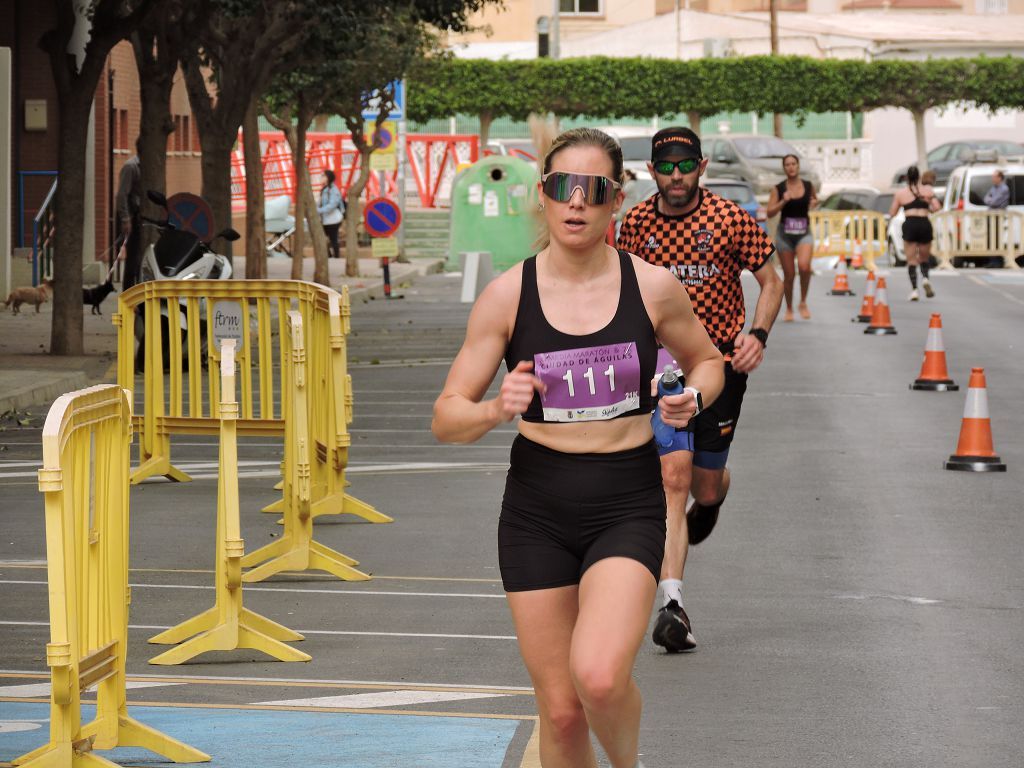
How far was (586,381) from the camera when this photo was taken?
5.41 meters

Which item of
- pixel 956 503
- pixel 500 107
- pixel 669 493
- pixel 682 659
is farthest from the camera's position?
pixel 500 107

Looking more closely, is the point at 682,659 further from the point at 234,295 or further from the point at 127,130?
the point at 127,130

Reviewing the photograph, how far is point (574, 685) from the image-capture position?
5184 millimetres

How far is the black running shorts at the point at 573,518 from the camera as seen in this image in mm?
5398

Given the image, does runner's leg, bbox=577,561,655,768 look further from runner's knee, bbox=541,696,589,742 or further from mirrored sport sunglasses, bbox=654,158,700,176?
mirrored sport sunglasses, bbox=654,158,700,176

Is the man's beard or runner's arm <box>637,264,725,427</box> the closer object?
runner's arm <box>637,264,725,427</box>

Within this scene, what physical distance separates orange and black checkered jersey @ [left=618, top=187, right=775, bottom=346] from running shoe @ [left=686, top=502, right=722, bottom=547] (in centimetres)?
89

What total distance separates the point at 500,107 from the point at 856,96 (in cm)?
1119

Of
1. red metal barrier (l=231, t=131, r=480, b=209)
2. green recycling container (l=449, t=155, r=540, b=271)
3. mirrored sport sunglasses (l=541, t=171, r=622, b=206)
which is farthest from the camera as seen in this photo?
red metal barrier (l=231, t=131, r=480, b=209)

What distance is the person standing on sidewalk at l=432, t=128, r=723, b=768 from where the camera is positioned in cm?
530

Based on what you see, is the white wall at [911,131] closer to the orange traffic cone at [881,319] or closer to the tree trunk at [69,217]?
the orange traffic cone at [881,319]

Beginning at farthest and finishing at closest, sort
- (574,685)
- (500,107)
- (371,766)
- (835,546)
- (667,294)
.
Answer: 1. (500,107)
2. (835,546)
3. (371,766)
4. (667,294)
5. (574,685)

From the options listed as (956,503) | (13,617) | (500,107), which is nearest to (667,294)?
(13,617)

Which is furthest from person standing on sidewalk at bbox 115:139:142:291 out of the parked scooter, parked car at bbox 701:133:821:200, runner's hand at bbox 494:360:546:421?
parked car at bbox 701:133:821:200
